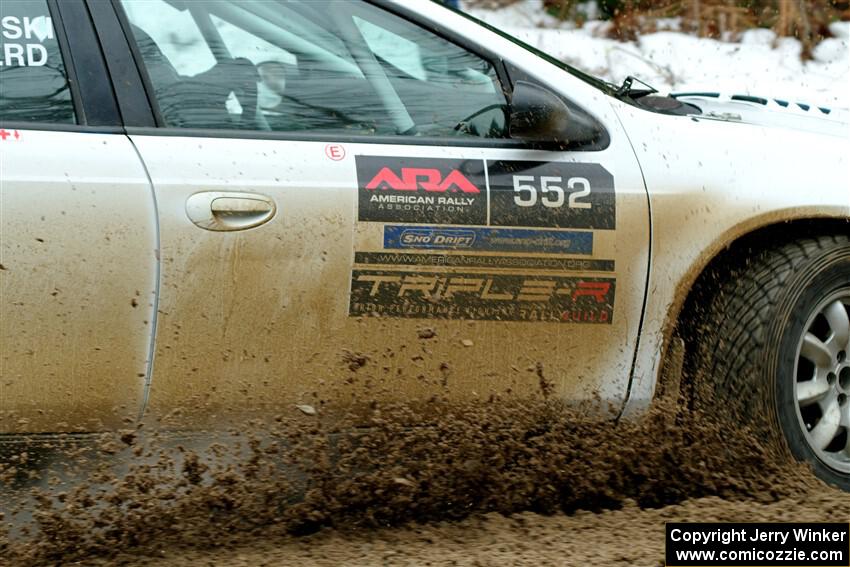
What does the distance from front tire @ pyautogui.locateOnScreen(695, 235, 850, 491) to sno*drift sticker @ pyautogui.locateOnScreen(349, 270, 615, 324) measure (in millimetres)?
410

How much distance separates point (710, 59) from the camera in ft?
30.1

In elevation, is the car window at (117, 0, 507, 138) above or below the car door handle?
above

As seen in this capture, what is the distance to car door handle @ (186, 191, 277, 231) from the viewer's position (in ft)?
10.2

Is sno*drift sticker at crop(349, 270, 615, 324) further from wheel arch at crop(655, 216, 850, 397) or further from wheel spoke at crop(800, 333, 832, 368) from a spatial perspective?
wheel spoke at crop(800, 333, 832, 368)

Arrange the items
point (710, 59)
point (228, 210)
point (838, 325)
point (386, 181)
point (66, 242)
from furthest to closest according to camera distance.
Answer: point (710, 59) → point (838, 325) → point (386, 181) → point (228, 210) → point (66, 242)

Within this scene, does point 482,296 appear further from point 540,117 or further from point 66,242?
point 66,242

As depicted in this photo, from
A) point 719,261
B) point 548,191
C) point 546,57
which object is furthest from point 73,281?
point 719,261

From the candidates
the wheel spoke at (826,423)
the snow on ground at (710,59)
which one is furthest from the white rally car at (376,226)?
the snow on ground at (710,59)

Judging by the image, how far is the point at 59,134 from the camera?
3084mm

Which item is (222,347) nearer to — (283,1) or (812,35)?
(283,1)

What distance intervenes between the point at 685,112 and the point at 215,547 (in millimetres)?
1922

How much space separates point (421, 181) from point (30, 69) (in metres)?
1.08

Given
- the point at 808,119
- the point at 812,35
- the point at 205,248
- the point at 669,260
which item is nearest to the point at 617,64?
the point at 812,35

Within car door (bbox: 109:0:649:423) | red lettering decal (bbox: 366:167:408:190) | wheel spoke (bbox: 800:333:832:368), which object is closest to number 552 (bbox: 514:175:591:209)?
car door (bbox: 109:0:649:423)
